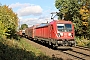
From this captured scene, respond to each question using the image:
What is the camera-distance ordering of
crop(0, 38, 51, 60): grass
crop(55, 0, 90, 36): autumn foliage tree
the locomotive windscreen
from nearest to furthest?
1. crop(0, 38, 51, 60): grass
2. the locomotive windscreen
3. crop(55, 0, 90, 36): autumn foliage tree

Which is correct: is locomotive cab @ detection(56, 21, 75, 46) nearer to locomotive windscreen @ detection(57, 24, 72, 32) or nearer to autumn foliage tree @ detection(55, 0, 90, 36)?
locomotive windscreen @ detection(57, 24, 72, 32)

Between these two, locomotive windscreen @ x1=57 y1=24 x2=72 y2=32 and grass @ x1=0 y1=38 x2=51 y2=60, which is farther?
locomotive windscreen @ x1=57 y1=24 x2=72 y2=32

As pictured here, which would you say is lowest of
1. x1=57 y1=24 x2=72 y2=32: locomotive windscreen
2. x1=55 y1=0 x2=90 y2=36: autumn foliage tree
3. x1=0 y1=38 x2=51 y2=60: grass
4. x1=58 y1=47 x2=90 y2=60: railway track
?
x1=58 y1=47 x2=90 y2=60: railway track

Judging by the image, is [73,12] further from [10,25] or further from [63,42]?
[63,42]

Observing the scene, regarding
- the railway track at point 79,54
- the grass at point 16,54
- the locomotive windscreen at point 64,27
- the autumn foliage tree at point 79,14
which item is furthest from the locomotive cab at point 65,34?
the autumn foliage tree at point 79,14

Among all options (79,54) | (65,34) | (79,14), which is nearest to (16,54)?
(79,54)

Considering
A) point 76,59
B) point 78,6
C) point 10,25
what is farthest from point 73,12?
point 76,59

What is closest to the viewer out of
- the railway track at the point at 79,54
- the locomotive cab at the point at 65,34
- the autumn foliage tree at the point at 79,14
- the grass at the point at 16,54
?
the grass at the point at 16,54

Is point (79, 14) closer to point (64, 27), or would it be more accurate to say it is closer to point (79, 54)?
point (64, 27)

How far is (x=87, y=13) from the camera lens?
44.1 m

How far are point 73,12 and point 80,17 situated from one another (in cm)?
216

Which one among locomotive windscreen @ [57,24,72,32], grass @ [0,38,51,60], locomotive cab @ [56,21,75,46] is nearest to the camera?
grass @ [0,38,51,60]

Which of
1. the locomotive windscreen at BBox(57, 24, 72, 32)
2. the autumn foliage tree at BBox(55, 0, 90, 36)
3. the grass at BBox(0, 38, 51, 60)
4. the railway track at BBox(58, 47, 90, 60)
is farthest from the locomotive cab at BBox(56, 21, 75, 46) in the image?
the autumn foliage tree at BBox(55, 0, 90, 36)

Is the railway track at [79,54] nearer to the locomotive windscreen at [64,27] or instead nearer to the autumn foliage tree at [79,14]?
the locomotive windscreen at [64,27]
